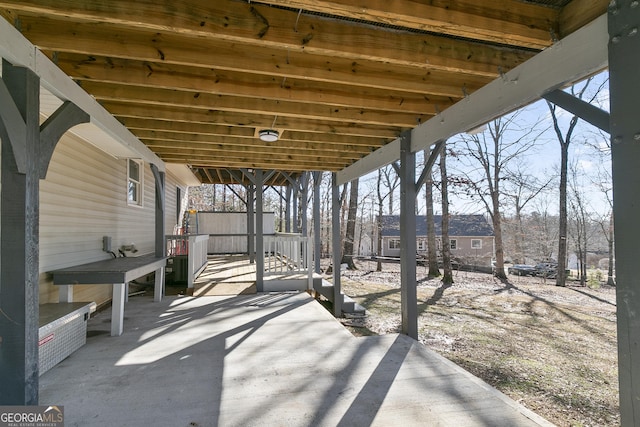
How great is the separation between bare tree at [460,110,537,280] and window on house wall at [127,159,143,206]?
39.2ft

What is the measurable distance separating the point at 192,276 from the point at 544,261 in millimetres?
21014

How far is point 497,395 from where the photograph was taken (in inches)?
102

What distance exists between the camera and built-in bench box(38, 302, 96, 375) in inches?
114

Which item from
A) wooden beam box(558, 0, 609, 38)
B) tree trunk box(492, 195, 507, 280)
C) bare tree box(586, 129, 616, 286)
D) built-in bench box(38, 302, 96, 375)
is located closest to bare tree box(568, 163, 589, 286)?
bare tree box(586, 129, 616, 286)

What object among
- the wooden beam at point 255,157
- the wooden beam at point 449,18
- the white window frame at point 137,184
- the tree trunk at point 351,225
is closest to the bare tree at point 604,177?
the tree trunk at point 351,225

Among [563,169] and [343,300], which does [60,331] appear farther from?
[563,169]

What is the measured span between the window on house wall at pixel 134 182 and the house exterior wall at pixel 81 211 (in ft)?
0.51

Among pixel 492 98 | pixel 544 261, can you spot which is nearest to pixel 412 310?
pixel 492 98

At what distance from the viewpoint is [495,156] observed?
1427 centimetres

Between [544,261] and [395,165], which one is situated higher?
[395,165]

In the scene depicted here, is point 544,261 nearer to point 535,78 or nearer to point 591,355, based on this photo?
point 591,355

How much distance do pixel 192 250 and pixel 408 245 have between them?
14.7 ft

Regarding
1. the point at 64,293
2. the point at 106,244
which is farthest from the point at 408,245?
the point at 106,244

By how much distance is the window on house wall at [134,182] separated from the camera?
650 cm
